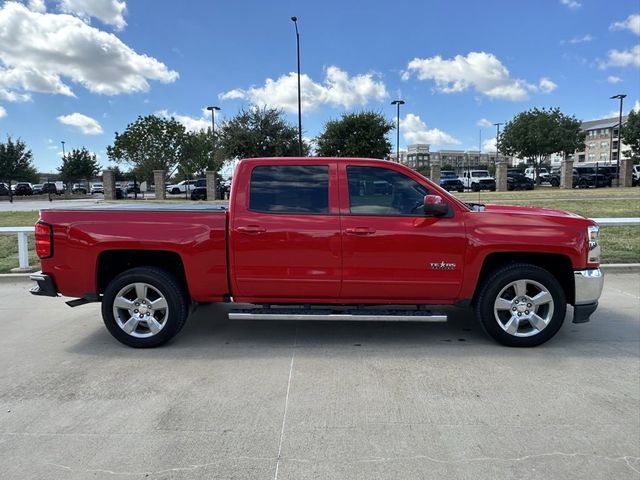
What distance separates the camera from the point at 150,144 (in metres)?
48.3

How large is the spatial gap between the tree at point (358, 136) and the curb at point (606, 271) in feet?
97.3

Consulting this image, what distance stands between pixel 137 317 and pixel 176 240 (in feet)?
2.95

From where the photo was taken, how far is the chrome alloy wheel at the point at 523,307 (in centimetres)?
477

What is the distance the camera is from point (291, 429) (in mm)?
3342

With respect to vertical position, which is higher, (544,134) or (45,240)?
(544,134)

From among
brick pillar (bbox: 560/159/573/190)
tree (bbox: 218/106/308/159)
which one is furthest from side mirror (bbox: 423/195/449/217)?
brick pillar (bbox: 560/159/573/190)

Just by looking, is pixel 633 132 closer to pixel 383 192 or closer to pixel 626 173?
pixel 626 173

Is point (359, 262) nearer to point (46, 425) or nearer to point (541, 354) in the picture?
point (541, 354)

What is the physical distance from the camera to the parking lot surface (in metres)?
2.96

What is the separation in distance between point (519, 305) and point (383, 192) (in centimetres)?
175

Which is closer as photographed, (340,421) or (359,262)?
(340,421)

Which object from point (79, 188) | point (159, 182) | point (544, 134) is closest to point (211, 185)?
point (159, 182)

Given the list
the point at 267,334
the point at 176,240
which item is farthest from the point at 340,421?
the point at 176,240

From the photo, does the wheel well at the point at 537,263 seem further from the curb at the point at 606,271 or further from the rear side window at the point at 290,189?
the curb at the point at 606,271
